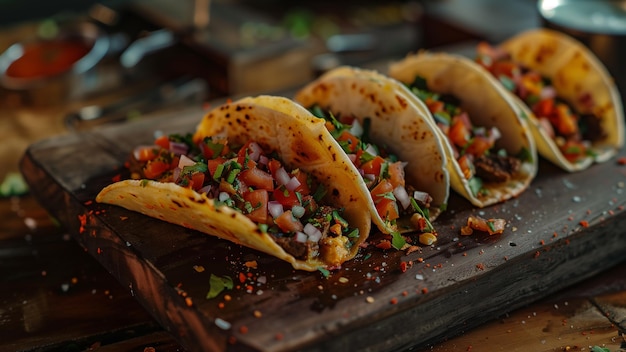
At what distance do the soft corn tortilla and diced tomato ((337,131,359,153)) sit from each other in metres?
1.38

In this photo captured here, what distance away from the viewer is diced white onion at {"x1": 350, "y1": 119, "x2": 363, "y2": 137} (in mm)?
4191

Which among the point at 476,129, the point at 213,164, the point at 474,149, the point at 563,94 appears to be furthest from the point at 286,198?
the point at 563,94

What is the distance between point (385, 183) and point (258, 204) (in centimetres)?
71

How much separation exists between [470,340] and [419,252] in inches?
20.4

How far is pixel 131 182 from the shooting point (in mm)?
3660

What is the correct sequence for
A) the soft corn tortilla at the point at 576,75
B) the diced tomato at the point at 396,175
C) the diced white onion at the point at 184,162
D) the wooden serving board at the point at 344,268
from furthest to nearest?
the soft corn tortilla at the point at 576,75
the diced tomato at the point at 396,175
the diced white onion at the point at 184,162
the wooden serving board at the point at 344,268

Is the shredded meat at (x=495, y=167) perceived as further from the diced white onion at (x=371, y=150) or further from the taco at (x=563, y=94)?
the diced white onion at (x=371, y=150)

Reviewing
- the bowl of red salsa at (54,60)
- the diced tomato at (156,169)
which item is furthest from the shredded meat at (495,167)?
the bowl of red salsa at (54,60)

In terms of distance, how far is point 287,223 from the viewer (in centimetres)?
358

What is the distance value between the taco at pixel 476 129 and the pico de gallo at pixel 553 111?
1.28 ft

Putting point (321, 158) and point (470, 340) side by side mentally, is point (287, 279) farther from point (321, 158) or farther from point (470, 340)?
point (470, 340)

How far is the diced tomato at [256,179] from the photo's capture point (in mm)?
3691

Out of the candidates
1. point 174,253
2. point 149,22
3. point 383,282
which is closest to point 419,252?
point 383,282

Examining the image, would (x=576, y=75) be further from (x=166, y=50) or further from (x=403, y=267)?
(x=166, y=50)
